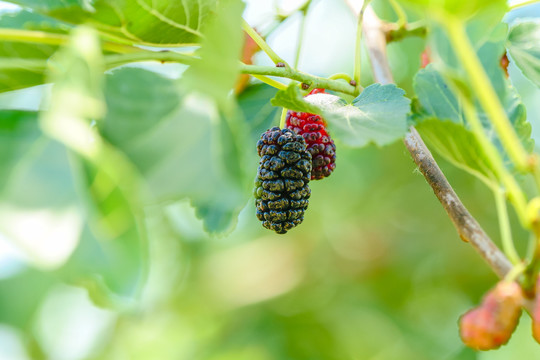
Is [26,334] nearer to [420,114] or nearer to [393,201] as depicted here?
[393,201]

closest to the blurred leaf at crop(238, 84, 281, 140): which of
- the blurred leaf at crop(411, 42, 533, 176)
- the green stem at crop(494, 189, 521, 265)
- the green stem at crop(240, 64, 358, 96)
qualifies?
the green stem at crop(240, 64, 358, 96)

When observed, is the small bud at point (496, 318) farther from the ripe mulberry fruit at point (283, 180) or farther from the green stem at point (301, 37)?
the green stem at point (301, 37)

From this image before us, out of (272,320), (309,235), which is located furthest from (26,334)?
(309,235)

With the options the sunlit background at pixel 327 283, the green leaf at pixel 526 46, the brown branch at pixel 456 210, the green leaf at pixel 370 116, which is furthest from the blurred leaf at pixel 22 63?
Result: the sunlit background at pixel 327 283

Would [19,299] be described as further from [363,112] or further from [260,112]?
[363,112]

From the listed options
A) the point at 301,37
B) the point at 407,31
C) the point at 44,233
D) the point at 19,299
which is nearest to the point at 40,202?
the point at 44,233

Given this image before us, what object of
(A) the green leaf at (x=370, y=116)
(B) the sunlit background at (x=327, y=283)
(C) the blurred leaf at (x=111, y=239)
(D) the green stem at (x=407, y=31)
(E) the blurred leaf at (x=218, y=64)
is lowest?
(B) the sunlit background at (x=327, y=283)

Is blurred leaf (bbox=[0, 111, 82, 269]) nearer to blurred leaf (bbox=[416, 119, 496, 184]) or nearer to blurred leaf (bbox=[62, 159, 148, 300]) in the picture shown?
blurred leaf (bbox=[62, 159, 148, 300])
